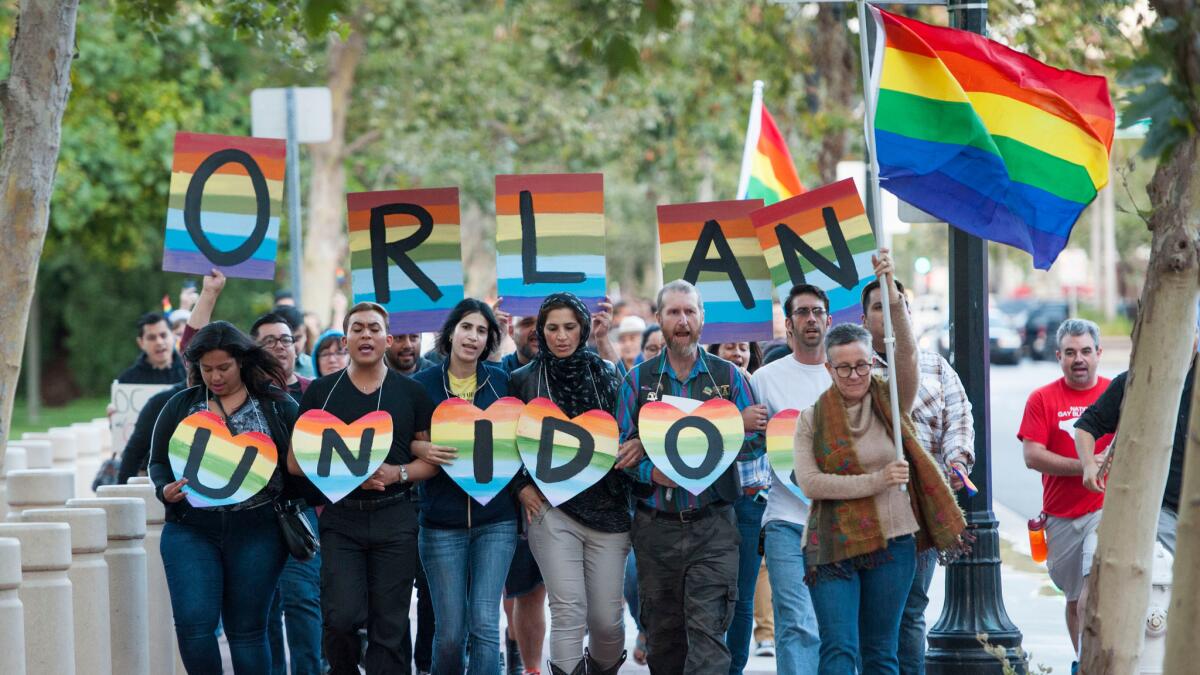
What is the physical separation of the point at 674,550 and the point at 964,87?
2347 millimetres

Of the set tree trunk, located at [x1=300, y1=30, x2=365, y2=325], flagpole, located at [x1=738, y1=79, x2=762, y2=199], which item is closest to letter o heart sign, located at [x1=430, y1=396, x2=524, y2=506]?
flagpole, located at [x1=738, y1=79, x2=762, y2=199]

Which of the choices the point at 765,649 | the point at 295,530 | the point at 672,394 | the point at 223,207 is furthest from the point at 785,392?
the point at 223,207

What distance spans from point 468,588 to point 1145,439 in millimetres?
3313

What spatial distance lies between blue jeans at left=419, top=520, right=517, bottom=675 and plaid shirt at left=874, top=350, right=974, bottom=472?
6.25 feet

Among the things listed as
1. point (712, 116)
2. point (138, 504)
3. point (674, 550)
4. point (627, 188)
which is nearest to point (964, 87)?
point (674, 550)

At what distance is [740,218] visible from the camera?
8.85 m

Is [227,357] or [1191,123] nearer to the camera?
[1191,123]

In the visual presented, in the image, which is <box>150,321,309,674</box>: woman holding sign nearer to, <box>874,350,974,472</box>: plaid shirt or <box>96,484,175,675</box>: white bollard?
<box>96,484,175,675</box>: white bollard

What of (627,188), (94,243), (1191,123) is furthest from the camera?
(627,188)

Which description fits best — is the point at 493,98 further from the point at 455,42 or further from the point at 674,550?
the point at 674,550

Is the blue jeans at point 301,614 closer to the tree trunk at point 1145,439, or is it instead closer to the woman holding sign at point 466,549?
the woman holding sign at point 466,549

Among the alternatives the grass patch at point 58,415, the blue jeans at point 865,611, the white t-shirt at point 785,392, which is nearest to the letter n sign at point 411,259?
the white t-shirt at point 785,392

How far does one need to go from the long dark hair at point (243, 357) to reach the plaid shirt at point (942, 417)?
8.89ft

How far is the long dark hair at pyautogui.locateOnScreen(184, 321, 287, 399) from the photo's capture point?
7812 mm
